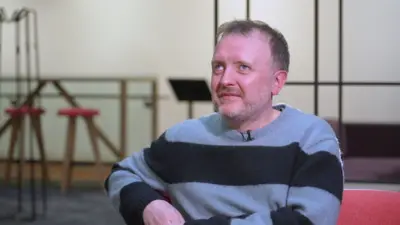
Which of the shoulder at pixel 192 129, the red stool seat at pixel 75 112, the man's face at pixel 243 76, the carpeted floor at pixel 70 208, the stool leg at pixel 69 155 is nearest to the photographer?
the man's face at pixel 243 76

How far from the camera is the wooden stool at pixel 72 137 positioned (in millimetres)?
5027

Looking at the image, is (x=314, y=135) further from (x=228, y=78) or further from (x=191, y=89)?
(x=191, y=89)

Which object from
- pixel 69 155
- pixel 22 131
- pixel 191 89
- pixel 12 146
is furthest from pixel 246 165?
pixel 12 146

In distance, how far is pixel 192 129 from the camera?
138cm

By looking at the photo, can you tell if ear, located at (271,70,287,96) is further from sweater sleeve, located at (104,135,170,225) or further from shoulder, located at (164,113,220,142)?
sweater sleeve, located at (104,135,170,225)

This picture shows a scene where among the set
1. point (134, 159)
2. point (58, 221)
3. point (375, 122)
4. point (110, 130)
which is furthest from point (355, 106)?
point (134, 159)

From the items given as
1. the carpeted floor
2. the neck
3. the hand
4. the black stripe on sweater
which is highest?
the neck

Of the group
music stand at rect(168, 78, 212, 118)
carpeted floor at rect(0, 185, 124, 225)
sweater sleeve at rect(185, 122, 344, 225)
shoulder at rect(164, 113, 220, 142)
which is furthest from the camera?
music stand at rect(168, 78, 212, 118)

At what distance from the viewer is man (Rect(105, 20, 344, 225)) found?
1209 millimetres

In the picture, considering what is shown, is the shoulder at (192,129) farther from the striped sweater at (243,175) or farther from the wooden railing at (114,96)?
the wooden railing at (114,96)

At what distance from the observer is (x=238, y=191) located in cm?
127

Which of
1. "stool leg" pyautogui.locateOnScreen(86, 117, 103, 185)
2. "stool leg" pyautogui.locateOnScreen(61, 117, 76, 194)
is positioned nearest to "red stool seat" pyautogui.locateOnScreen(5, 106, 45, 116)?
"stool leg" pyautogui.locateOnScreen(61, 117, 76, 194)

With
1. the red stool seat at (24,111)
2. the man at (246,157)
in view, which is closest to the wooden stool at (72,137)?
the red stool seat at (24,111)

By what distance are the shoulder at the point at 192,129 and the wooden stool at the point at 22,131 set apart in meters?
3.41
